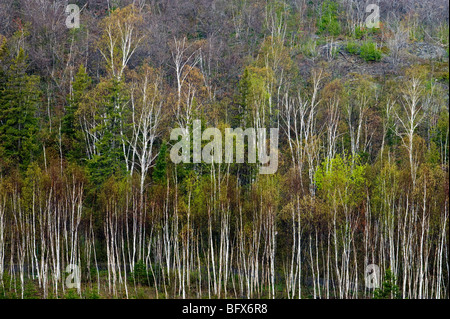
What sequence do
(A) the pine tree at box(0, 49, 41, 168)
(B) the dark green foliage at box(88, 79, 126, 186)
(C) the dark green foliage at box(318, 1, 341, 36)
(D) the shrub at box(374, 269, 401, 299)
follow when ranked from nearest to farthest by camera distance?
(D) the shrub at box(374, 269, 401, 299) < (B) the dark green foliage at box(88, 79, 126, 186) < (A) the pine tree at box(0, 49, 41, 168) < (C) the dark green foliage at box(318, 1, 341, 36)

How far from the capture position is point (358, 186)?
37812 mm

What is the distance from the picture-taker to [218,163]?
41.0 meters

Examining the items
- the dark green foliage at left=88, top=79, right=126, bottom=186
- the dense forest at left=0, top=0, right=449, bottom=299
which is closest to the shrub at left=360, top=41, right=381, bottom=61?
the dense forest at left=0, top=0, right=449, bottom=299

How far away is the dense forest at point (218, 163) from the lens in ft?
109

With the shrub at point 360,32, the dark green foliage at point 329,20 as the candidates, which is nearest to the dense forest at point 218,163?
the dark green foliage at point 329,20

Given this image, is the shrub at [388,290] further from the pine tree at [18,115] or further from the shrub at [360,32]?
the shrub at [360,32]

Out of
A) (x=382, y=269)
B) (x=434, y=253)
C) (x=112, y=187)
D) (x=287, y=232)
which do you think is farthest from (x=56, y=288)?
(x=434, y=253)

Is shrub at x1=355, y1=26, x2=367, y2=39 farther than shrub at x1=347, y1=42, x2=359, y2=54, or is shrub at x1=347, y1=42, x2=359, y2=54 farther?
shrub at x1=355, y1=26, x2=367, y2=39

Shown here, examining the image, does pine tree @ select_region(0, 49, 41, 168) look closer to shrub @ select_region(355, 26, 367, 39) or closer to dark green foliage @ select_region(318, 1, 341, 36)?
dark green foliage @ select_region(318, 1, 341, 36)

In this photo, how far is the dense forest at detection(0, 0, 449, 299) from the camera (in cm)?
3325

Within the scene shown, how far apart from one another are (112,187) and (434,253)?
20.2 m

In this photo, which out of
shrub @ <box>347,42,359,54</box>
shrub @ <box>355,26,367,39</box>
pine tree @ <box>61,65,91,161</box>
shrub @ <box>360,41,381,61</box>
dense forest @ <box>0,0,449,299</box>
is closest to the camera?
dense forest @ <box>0,0,449,299</box>

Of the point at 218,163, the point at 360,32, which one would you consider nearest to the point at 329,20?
the point at 360,32
